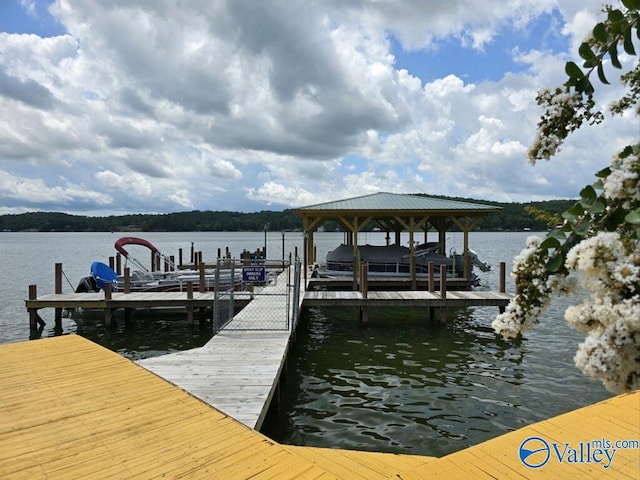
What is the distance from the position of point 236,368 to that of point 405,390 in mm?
3823

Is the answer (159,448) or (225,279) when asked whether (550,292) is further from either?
(225,279)

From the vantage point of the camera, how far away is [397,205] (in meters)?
19.8

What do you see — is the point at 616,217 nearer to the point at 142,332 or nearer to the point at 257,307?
the point at 257,307

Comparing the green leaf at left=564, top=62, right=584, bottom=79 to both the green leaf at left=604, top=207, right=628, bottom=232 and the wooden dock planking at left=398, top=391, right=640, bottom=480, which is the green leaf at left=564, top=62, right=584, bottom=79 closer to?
the green leaf at left=604, top=207, right=628, bottom=232

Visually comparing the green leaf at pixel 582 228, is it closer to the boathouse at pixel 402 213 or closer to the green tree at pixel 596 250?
the green tree at pixel 596 250

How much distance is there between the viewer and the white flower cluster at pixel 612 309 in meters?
1.38

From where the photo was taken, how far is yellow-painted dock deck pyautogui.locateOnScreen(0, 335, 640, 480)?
11.6 ft

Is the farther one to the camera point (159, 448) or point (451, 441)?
point (451, 441)

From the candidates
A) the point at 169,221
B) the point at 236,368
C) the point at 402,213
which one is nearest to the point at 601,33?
the point at 236,368

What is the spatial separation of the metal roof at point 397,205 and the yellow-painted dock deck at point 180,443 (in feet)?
47.4

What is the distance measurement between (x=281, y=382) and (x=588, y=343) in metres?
8.14

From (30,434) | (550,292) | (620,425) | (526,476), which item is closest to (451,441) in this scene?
(620,425)

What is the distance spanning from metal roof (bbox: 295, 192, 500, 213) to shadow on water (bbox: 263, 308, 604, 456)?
6103 millimetres

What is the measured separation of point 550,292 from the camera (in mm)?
1703
